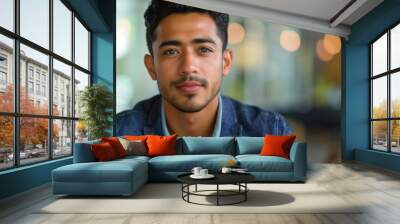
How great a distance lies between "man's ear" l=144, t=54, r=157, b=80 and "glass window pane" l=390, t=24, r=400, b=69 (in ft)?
17.1

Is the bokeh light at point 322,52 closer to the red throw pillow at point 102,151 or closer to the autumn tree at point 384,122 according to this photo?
the autumn tree at point 384,122

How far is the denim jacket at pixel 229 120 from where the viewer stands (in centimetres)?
862

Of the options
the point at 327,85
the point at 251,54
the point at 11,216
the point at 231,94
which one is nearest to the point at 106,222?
the point at 11,216

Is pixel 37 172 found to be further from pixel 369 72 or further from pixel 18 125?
pixel 369 72

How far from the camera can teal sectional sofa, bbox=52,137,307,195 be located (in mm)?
4926

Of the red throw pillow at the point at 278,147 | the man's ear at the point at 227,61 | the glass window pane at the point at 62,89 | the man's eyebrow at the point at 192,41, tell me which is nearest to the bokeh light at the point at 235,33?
the man's ear at the point at 227,61

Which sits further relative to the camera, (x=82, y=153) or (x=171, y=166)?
(x=171, y=166)

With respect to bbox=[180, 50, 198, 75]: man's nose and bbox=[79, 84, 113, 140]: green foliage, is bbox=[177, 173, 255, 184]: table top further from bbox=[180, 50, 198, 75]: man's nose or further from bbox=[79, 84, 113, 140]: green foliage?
bbox=[180, 50, 198, 75]: man's nose

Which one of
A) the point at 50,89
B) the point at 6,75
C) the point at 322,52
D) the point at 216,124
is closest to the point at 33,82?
the point at 50,89

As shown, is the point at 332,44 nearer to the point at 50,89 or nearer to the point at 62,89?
the point at 62,89

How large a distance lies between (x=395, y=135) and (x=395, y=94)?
881mm

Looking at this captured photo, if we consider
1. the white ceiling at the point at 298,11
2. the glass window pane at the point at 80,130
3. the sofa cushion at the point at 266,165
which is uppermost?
the white ceiling at the point at 298,11

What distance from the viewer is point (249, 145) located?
7000 mm

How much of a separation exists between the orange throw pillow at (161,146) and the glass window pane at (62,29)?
233 cm
